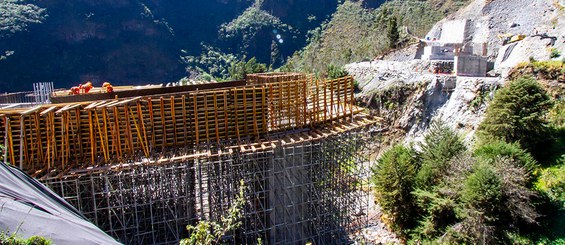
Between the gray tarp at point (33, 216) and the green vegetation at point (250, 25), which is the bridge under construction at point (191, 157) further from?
the green vegetation at point (250, 25)

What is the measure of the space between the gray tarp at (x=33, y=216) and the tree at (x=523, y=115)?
1682 centimetres

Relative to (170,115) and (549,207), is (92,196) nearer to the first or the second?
(170,115)

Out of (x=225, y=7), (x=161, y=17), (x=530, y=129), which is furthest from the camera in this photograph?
(x=225, y=7)

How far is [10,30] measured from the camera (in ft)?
210

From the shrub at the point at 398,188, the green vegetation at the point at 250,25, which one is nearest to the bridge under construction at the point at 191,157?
the shrub at the point at 398,188

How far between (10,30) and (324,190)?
2773 inches

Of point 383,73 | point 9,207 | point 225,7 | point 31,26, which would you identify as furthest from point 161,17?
point 9,207

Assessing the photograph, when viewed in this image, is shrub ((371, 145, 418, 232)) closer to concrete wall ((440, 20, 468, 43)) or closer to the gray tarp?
the gray tarp

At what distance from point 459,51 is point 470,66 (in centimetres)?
376

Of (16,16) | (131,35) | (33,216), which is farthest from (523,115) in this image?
(131,35)

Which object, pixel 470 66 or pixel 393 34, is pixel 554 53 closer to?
pixel 470 66

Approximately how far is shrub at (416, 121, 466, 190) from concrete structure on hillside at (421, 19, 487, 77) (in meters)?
11.0

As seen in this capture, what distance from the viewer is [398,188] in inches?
627

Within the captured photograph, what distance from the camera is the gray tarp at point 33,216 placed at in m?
4.74
